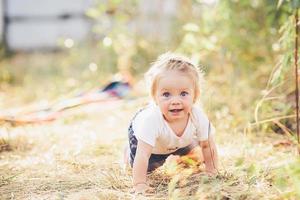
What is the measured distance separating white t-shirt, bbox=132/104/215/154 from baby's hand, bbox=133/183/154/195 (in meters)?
0.19

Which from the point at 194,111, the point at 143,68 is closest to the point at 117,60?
the point at 143,68

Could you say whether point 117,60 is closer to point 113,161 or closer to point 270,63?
point 270,63

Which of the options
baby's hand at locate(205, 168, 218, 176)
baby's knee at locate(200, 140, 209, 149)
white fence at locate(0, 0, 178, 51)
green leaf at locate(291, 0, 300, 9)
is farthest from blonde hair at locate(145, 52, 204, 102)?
white fence at locate(0, 0, 178, 51)

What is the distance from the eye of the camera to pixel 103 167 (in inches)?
125

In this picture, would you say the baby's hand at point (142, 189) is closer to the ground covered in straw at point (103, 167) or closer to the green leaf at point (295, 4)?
the ground covered in straw at point (103, 167)

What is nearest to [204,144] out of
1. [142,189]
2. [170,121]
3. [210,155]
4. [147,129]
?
[210,155]

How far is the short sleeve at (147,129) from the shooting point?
8.98 feet

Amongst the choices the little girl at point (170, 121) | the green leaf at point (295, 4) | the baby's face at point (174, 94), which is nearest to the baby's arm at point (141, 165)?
the little girl at point (170, 121)

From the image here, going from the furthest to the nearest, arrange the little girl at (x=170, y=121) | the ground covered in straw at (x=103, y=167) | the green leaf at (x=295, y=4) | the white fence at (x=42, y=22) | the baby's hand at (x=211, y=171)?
the white fence at (x=42, y=22), the green leaf at (x=295, y=4), the baby's hand at (x=211, y=171), the little girl at (x=170, y=121), the ground covered in straw at (x=103, y=167)

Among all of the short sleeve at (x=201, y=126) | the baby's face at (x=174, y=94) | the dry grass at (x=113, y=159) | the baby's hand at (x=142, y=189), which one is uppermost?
the baby's face at (x=174, y=94)

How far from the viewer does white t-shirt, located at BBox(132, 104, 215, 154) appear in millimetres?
2762

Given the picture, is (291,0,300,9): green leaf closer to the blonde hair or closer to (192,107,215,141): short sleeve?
the blonde hair

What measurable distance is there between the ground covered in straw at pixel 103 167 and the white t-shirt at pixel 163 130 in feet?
0.45

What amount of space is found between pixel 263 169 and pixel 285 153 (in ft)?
1.64
